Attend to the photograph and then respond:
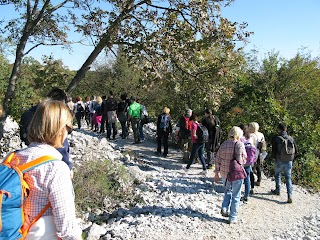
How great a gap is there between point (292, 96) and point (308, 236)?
29.7 ft

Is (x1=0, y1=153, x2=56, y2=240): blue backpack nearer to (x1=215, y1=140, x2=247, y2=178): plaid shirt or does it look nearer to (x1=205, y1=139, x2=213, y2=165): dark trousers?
(x1=215, y1=140, x2=247, y2=178): plaid shirt

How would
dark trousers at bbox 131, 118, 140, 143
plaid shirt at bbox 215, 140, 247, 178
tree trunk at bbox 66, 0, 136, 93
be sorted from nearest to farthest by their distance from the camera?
plaid shirt at bbox 215, 140, 247, 178
tree trunk at bbox 66, 0, 136, 93
dark trousers at bbox 131, 118, 140, 143

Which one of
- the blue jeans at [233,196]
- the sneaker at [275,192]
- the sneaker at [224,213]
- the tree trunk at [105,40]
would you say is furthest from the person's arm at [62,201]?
the sneaker at [275,192]

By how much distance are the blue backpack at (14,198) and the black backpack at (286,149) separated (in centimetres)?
693

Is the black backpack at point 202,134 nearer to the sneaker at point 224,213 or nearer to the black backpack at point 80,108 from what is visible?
the sneaker at point 224,213

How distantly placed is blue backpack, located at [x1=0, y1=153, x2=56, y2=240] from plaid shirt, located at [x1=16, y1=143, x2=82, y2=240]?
0.03 metres

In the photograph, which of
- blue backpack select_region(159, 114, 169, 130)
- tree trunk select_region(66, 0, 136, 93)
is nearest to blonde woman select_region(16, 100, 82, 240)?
tree trunk select_region(66, 0, 136, 93)

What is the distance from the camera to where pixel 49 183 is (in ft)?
6.97

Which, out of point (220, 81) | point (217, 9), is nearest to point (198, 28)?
point (217, 9)

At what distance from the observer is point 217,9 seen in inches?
305

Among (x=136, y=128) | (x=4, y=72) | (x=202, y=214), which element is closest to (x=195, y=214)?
(x=202, y=214)

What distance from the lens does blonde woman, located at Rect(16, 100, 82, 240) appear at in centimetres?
213

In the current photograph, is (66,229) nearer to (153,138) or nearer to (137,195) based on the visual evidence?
(137,195)

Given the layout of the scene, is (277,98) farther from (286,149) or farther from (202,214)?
(202,214)
